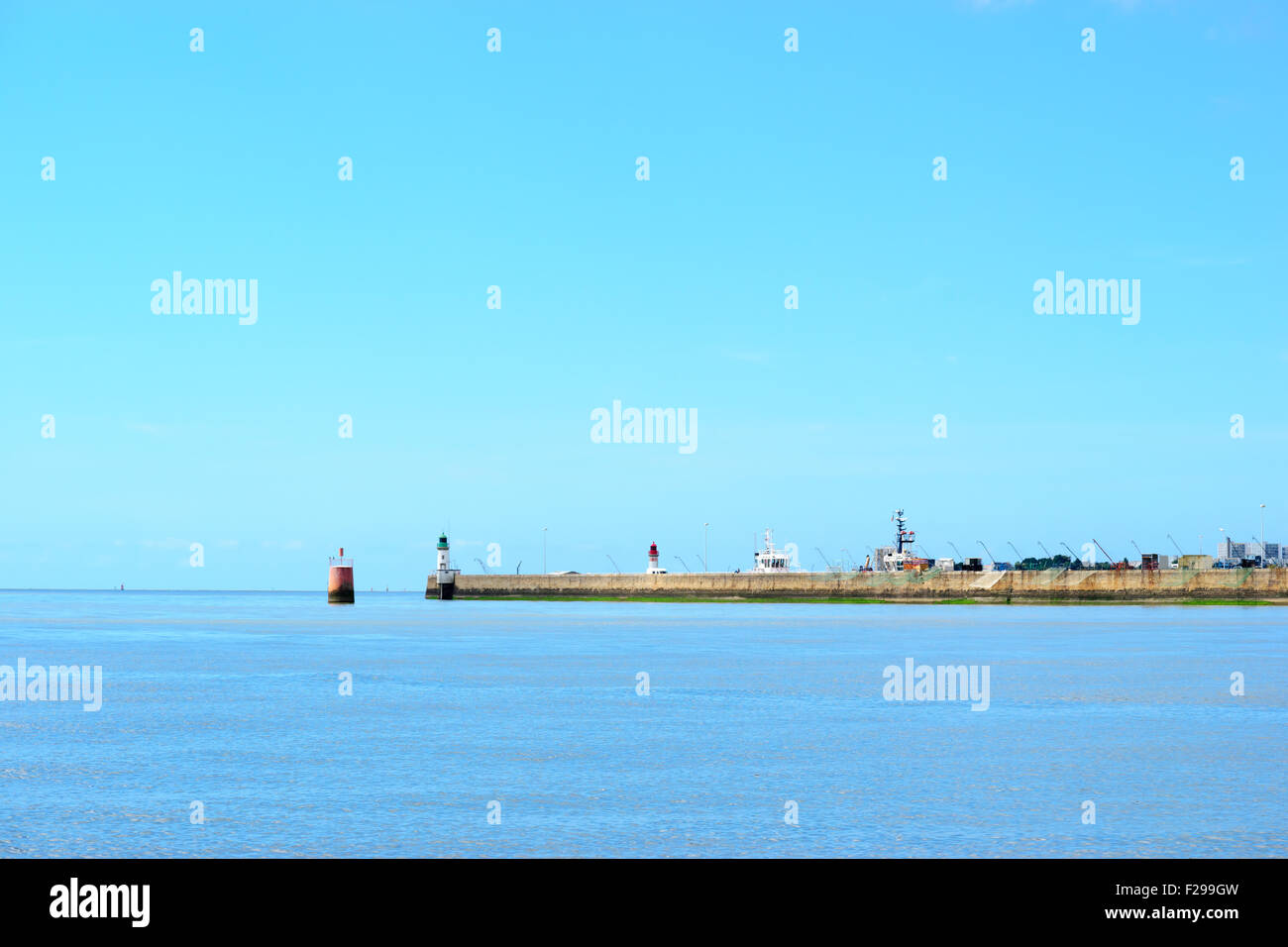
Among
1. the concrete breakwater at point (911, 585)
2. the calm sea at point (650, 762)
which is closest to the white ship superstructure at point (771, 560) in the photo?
the concrete breakwater at point (911, 585)

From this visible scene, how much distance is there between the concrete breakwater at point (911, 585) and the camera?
145 meters

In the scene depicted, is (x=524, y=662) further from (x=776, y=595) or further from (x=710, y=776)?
(x=776, y=595)

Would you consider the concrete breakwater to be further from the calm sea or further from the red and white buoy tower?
the calm sea

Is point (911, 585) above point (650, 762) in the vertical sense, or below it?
below

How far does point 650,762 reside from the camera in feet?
84.7

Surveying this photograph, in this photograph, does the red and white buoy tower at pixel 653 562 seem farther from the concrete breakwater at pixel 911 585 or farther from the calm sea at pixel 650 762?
the calm sea at pixel 650 762

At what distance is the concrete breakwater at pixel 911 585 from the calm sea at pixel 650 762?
3799 inches

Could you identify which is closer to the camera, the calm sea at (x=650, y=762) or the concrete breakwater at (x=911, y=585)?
the calm sea at (x=650, y=762)

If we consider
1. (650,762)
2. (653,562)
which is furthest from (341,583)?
(650,762)

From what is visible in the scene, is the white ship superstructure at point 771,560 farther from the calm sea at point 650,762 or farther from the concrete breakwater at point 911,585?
the calm sea at point 650,762

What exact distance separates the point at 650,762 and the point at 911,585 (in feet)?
470

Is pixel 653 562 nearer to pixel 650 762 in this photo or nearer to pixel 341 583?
pixel 341 583

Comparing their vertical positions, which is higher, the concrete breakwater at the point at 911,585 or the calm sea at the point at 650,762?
the calm sea at the point at 650,762
